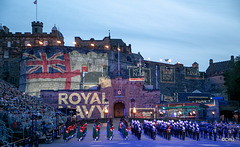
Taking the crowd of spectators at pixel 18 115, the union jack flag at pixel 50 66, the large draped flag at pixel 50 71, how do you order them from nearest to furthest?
the crowd of spectators at pixel 18 115 → the large draped flag at pixel 50 71 → the union jack flag at pixel 50 66

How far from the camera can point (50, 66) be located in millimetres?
67562

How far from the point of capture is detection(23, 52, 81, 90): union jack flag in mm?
67625

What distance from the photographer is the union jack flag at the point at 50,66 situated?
67625 millimetres

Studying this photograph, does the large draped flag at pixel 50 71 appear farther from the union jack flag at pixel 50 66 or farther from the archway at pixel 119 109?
the archway at pixel 119 109

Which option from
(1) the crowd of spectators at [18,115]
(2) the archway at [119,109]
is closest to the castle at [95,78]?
(2) the archway at [119,109]

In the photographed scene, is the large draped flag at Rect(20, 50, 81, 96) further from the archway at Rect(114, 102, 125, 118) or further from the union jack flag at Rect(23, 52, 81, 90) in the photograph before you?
A: the archway at Rect(114, 102, 125, 118)

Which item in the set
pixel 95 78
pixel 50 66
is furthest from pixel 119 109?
pixel 50 66

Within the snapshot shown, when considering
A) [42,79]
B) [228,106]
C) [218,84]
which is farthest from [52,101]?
[218,84]

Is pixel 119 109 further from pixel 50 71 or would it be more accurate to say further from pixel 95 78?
pixel 50 71

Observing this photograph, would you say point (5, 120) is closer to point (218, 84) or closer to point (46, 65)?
point (46, 65)

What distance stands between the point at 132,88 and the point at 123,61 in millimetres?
20396

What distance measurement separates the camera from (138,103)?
5659cm

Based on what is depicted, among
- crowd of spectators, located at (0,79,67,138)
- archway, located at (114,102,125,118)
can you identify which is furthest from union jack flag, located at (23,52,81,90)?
crowd of spectators, located at (0,79,67,138)

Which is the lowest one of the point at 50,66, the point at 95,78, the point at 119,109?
the point at 119,109
